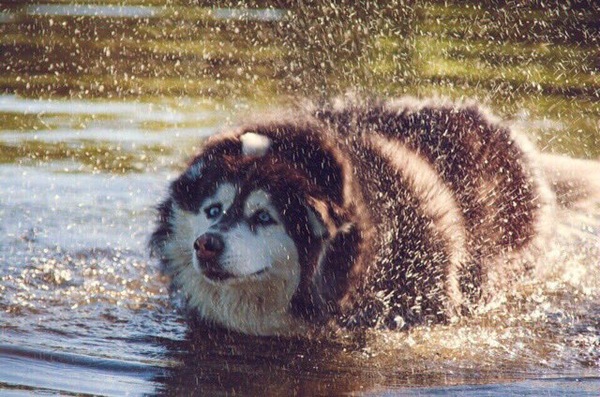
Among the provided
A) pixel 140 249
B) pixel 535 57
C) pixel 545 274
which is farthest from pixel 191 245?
pixel 535 57

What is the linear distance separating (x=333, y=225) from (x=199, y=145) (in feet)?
4.00

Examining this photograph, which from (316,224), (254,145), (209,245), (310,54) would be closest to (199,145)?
(254,145)

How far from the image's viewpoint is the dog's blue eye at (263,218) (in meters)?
5.33

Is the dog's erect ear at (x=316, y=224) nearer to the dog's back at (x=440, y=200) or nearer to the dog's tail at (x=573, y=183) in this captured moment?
the dog's back at (x=440, y=200)

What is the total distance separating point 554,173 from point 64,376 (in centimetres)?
391

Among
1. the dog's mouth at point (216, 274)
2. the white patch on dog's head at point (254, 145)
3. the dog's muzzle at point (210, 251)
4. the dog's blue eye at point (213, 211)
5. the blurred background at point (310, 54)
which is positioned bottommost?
the dog's mouth at point (216, 274)

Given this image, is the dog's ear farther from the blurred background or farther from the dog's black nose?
the blurred background

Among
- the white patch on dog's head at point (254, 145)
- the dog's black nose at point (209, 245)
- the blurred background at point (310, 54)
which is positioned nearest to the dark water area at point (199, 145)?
the blurred background at point (310, 54)

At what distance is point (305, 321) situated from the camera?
5.55 metres

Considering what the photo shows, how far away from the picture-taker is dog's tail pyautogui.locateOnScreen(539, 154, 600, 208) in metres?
7.37

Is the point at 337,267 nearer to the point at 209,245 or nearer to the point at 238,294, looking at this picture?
the point at 238,294

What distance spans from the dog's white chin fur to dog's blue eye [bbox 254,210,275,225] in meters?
0.19

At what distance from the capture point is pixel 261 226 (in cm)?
532

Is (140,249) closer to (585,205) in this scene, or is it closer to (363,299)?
(363,299)
